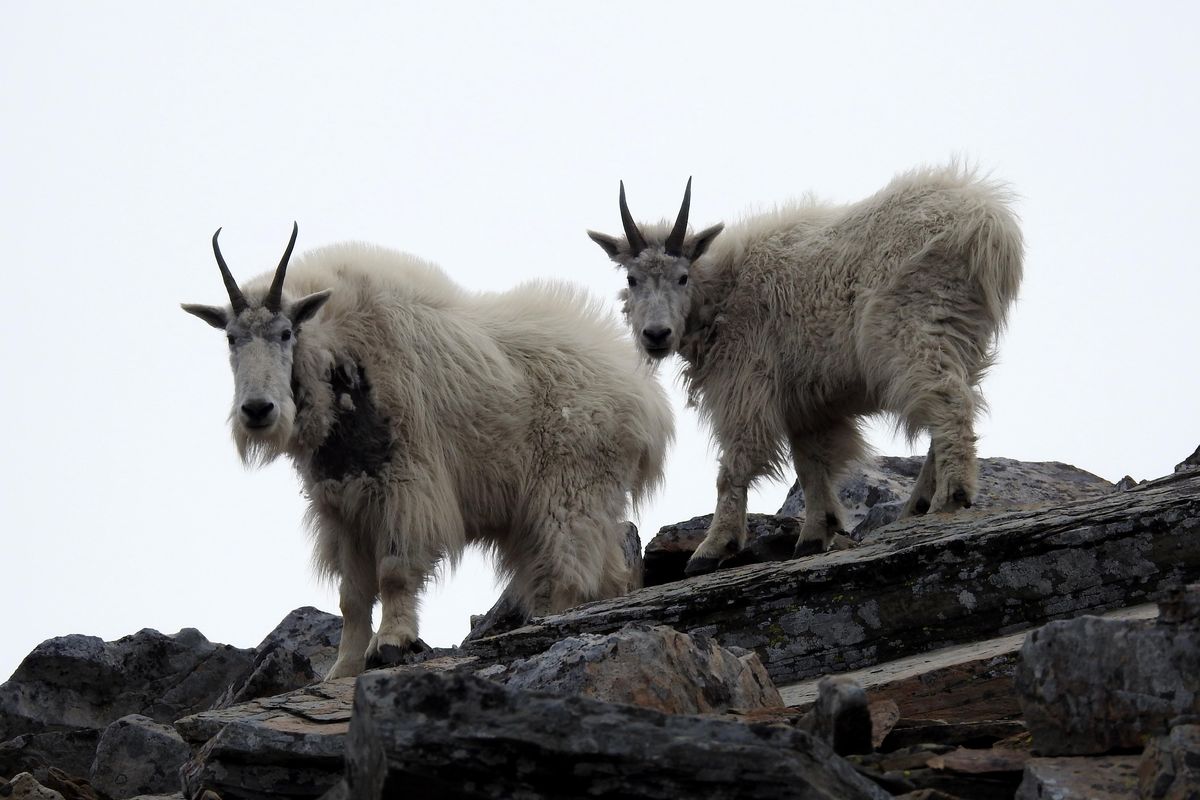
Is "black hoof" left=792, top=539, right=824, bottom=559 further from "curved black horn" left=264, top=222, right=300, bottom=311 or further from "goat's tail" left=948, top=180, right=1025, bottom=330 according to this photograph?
"curved black horn" left=264, top=222, right=300, bottom=311

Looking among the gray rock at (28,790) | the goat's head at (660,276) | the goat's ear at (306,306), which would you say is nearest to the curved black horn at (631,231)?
the goat's head at (660,276)

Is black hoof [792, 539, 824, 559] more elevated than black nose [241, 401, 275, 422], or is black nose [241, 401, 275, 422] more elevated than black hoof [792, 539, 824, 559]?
black nose [241, 401, 275, 422]

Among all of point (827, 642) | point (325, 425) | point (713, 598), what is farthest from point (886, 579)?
point (325, 425)

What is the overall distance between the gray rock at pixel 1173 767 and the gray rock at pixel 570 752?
0.71 m

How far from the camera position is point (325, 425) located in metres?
9.79

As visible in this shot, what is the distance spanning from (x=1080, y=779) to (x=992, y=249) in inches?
199

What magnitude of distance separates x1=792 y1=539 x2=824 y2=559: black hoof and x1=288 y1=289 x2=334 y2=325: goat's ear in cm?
344

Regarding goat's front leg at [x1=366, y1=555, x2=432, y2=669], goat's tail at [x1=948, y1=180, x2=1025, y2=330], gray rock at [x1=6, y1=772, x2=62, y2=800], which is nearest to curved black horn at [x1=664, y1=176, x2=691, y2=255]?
goat's tail at [x1=948, y1=180, x2=1025, y2=330]

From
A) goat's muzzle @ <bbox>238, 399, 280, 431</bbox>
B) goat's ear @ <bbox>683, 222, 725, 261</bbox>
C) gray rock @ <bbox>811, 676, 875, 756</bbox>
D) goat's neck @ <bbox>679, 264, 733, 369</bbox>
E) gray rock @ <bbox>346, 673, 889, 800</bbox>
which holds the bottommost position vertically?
gray rock @ <bbox>346, 673, 889, 800</bbox>

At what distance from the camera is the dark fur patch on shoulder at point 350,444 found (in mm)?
9883

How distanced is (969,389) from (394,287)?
4.11 meters

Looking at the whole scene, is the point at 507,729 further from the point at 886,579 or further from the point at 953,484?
the point at 953,484

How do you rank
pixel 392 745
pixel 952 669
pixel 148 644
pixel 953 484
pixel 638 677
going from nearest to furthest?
pixel 392 745
pixel 638 677
pixel 952 669
pixel 953 484
pixel 148 644

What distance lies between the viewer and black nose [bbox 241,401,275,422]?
930 cm
